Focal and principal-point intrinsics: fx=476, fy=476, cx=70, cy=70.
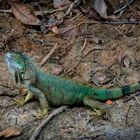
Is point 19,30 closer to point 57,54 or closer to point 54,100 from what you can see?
point 57,54

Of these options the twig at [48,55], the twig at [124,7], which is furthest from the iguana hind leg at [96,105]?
the twig at [124,7]

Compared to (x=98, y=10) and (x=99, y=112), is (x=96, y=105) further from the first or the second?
(x=98, y=10)

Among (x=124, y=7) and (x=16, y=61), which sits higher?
(x=124, y=7)

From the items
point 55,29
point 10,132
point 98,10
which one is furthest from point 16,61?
point 98,10

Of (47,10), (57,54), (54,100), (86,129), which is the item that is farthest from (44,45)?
(86,129)

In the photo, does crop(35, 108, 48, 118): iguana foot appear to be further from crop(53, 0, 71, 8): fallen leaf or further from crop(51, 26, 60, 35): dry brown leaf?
crop(53, 0, 71, 8): fallen leaf

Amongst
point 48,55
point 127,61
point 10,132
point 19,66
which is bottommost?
point 10,132

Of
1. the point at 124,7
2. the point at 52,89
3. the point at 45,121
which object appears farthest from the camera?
the point at 124,7
